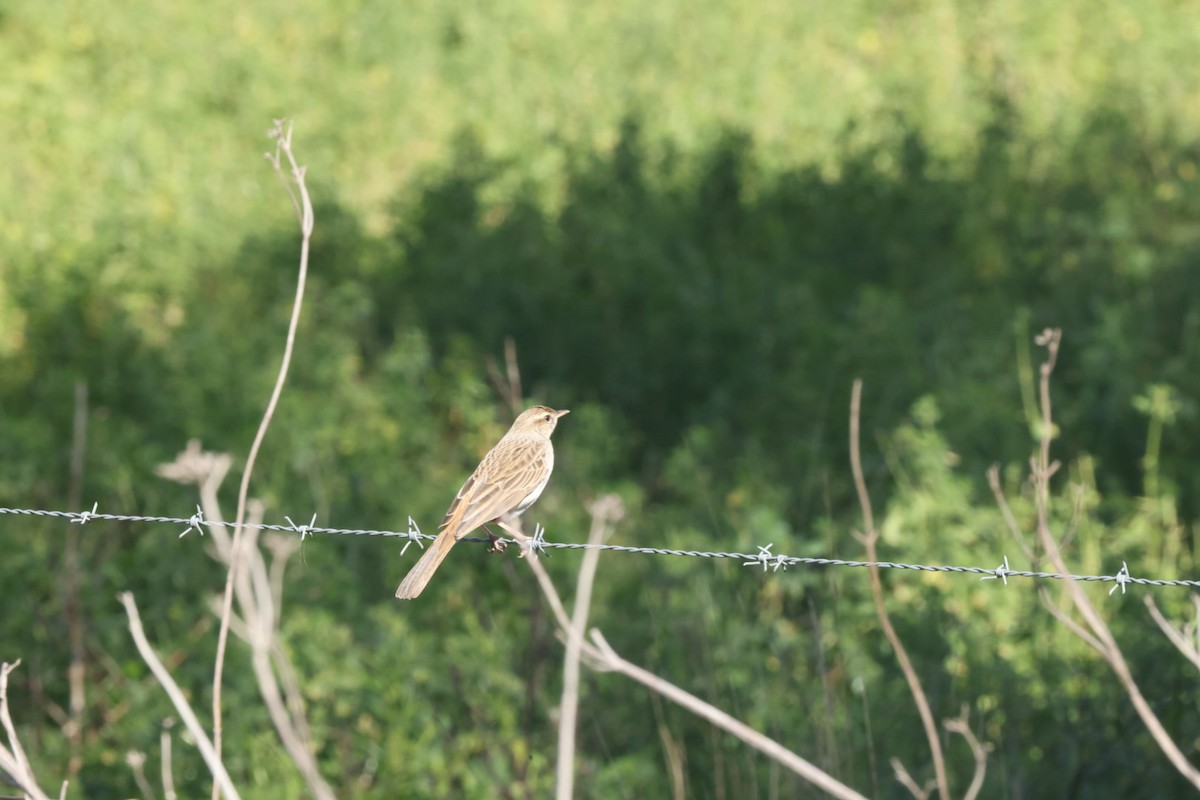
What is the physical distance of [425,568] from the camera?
189 inches

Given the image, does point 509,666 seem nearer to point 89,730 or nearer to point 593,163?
point 89,730

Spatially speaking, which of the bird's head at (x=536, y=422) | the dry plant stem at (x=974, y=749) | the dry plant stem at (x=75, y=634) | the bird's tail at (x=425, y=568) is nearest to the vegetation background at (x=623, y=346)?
the dry plant stem at (x=75, y=634)

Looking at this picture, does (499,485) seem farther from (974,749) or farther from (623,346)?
(623,346)

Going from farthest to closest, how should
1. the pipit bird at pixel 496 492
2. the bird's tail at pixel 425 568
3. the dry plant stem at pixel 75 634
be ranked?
the dry plant stem at pixel 75 634 → the pipit bird at pixel 496 492 → the bird's tail at pixel 425 568

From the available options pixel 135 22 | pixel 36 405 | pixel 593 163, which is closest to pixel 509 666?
pixel 36 405

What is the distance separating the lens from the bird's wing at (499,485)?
5066 millimetres

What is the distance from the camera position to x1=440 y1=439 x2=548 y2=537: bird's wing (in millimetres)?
5066

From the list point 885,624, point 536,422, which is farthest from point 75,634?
point 885,624

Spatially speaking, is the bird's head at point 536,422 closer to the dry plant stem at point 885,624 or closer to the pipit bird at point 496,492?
the pipit bird at point 496,492

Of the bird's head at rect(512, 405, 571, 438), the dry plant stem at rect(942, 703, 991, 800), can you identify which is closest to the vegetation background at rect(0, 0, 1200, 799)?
the dry plant stem at rect(942, 703, 991, 800)

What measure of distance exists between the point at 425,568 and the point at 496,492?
409 mm

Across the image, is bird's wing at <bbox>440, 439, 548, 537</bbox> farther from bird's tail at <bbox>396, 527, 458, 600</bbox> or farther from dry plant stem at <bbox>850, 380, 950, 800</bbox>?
dry plant stem at <bbox>850, 380, 950, 800</bbox>

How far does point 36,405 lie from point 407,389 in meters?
2.14

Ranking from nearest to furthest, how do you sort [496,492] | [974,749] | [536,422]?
[974,749]
[496,492]
[536,422]
